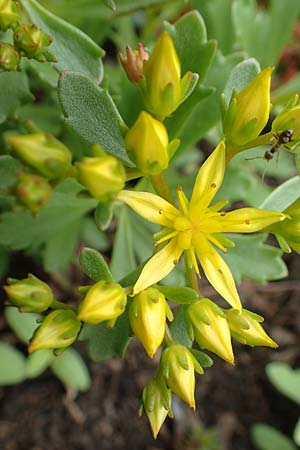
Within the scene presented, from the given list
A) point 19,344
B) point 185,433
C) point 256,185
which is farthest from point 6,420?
point 256,185

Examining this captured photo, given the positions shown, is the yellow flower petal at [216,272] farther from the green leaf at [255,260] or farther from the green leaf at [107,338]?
the green leaf at [255,260]

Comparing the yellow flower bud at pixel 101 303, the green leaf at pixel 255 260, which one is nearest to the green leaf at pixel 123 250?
the green leaf at pixel 255 260

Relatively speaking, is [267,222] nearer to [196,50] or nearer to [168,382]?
[168,382]

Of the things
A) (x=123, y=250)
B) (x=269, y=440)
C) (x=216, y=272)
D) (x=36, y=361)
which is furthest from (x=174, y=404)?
(x=216, y=272)

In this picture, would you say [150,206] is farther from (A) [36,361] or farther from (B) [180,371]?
(A) [36,361]

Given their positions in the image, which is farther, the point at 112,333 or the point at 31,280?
the point at 112,333

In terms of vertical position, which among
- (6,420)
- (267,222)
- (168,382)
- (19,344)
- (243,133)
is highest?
(243,133)
